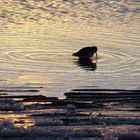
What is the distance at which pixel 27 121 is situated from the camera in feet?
37.5

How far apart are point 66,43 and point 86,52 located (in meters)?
2.31

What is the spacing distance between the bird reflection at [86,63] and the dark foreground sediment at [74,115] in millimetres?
3924

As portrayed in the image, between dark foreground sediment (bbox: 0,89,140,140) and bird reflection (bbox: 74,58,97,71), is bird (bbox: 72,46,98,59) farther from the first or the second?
dark foreground sediment (bbox: 0,89,140,140)

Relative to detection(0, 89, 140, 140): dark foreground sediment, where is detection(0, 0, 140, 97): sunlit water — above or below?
below

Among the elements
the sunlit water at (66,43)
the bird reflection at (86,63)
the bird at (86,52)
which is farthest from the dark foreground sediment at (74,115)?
the bird at (86,52)

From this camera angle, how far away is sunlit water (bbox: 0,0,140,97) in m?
17.1

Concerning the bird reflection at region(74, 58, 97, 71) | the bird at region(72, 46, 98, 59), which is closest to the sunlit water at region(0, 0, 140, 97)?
the bird reflection at region(74, 58, 97, 71)

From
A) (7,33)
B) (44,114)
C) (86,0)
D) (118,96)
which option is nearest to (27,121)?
(44,114)

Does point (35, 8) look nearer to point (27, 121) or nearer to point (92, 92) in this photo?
point (92, 92)

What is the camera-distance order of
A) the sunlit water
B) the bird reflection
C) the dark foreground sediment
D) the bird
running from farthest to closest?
the bird, the bird reflection, the sunlit water, the dark foreground sediment

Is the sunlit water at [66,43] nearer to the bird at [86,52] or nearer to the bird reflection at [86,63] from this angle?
the bird reflection at [86,63]

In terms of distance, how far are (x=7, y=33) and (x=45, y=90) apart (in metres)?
10.6

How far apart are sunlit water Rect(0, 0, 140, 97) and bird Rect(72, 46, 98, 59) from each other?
295 millimetres

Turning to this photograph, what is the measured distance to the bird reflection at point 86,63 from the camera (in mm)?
19570
